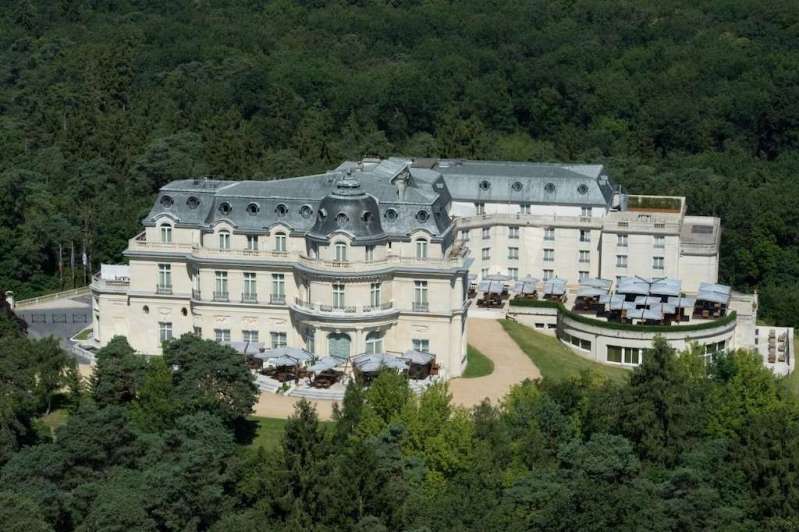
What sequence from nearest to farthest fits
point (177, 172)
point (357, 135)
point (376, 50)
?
point (177, 172) → point (357, 135) → point (376, 50)

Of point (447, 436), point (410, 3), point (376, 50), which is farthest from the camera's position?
point (410, 3)

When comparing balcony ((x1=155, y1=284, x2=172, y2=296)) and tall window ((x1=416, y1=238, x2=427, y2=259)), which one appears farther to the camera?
balcony ((x1=155, y1=284, x2=172, y2=296))

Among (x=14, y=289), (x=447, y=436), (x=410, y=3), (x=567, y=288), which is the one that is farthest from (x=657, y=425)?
(x=410, y=3)

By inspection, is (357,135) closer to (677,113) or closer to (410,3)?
(677,113)

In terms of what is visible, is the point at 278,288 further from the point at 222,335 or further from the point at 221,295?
the point at 222,335

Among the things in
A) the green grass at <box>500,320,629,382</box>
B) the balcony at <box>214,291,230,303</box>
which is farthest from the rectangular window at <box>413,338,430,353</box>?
the balcony at <box>214,291,230,303</box>

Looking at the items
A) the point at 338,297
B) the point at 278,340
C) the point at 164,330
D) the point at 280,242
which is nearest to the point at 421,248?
the point at 338,297

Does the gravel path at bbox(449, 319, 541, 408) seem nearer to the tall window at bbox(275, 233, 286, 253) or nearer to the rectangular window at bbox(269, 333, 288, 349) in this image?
the rectangular window at bbox(269, 333, 288, 349)
